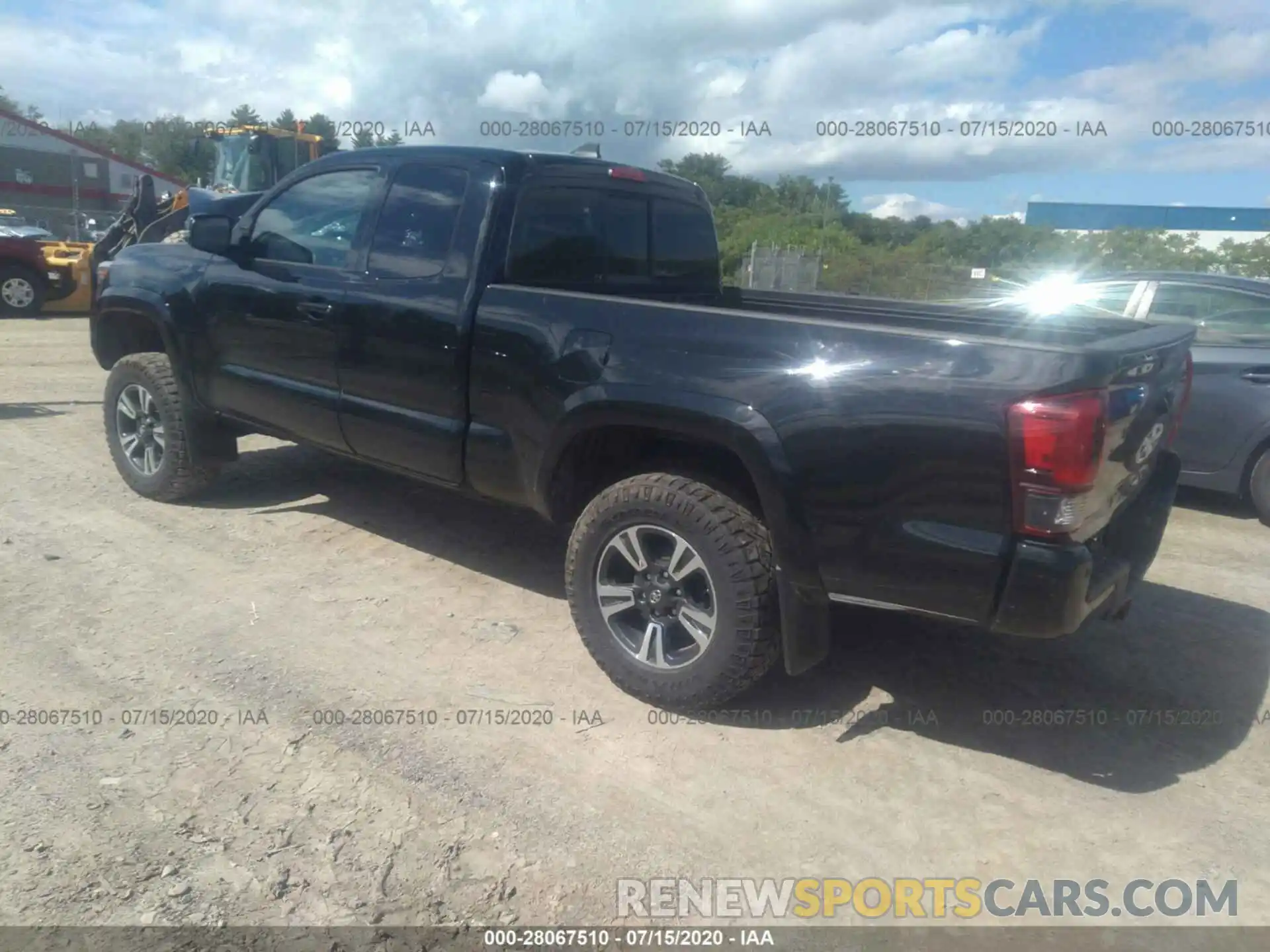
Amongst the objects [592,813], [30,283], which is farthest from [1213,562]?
[30,283]

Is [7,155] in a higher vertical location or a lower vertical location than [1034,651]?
higher

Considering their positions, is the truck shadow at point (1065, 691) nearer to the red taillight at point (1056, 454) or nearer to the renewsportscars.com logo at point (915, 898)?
the renewsportscars.com logo at point (915, 898)

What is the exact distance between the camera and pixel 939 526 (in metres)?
2.97

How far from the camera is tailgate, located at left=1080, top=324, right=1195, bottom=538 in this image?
2879mm

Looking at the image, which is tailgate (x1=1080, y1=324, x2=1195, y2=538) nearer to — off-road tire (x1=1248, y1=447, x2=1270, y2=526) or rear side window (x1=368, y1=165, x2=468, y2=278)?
rear side window (x1=368, y1=165, x2=468, y2=278)

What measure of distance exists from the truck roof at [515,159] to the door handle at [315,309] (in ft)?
2.28

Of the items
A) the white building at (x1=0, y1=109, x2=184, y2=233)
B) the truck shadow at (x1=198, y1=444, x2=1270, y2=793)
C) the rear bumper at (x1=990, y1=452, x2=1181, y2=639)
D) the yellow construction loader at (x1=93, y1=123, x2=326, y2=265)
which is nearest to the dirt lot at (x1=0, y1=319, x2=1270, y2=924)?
the truck shadow at (x1=198, y1=444, x2=1270, y2=793)

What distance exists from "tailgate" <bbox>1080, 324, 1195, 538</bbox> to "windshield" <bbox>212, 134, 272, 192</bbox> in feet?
50.2

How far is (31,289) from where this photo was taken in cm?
1505

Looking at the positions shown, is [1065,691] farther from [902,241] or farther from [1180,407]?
[902,241]

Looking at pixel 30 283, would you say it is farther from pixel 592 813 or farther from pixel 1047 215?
pixel 1047 215

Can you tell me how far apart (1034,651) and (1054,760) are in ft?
3.01

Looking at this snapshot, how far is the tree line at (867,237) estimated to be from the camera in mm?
29062

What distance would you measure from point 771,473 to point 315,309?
2.47 metres
